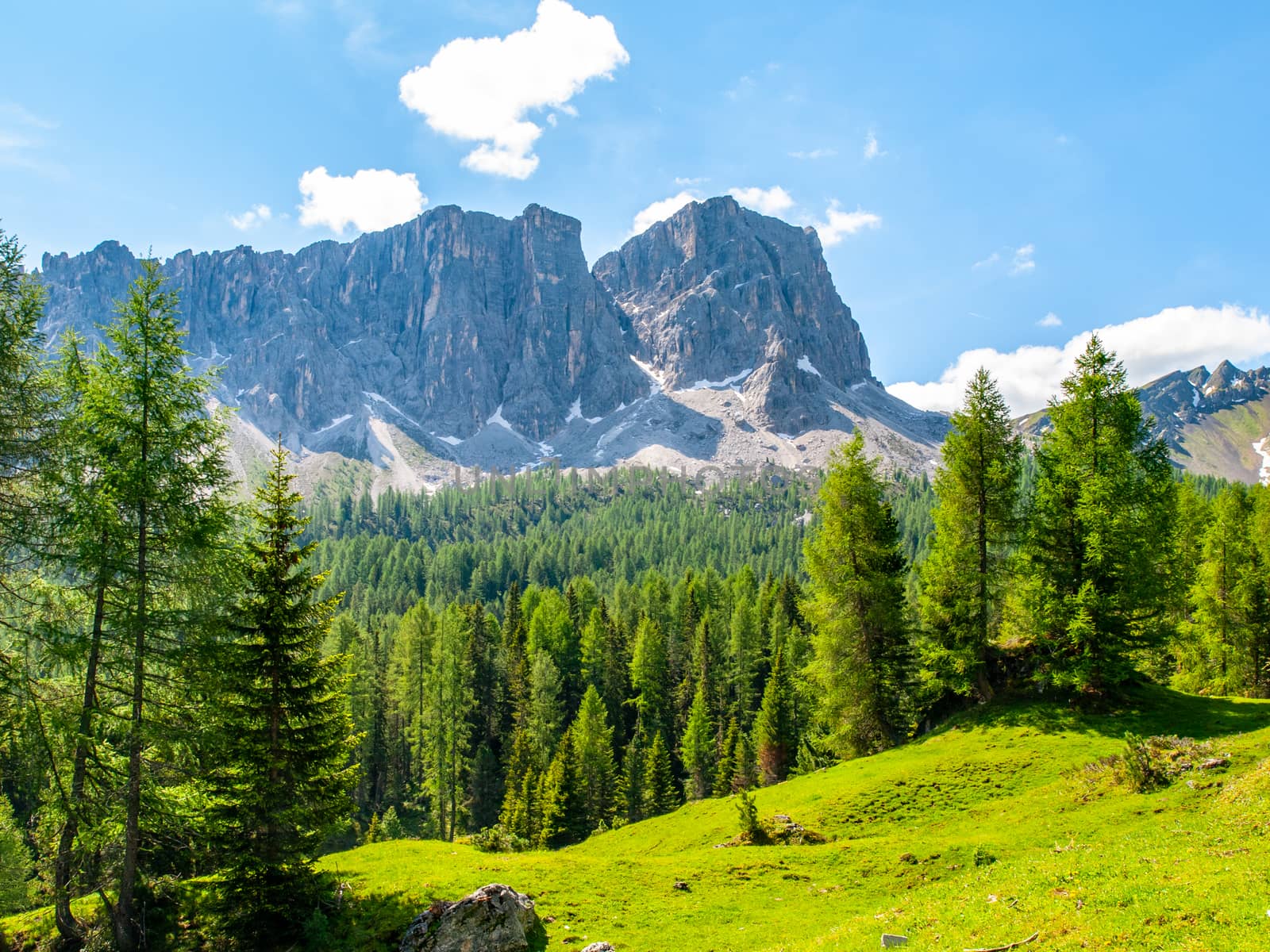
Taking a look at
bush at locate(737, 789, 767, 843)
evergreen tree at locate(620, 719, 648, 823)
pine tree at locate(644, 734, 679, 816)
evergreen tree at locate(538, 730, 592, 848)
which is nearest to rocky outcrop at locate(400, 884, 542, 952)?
bush at locate(737, 789, 767, 843)

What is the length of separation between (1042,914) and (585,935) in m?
11.4

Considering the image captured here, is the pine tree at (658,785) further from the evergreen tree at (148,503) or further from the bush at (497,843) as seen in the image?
the evergreen tree at (148,503)

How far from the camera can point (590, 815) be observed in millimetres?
55719

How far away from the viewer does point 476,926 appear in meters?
16.9

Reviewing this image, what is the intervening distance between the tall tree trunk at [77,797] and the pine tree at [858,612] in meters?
30.9

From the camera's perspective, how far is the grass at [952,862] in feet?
39.8

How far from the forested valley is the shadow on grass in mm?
1001

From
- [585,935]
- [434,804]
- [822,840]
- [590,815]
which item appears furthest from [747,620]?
[585,935]

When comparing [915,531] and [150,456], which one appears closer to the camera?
[150,456]

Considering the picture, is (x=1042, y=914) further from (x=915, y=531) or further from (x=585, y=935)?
(x=915, y=531)

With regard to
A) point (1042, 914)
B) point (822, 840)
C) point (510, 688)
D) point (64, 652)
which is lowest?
point (510, 688)

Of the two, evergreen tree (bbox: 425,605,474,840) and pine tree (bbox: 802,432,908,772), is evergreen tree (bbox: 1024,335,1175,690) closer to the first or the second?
pine tree (bbox: 802,432,908,772)

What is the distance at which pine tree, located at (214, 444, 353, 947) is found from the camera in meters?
19.5

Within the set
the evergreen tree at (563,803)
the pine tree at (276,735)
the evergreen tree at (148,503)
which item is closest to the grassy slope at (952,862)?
the pine tree at (276,735)
